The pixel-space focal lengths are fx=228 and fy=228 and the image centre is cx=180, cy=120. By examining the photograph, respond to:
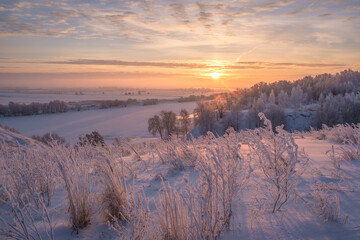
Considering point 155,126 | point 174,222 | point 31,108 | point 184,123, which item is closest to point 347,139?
point 174,222

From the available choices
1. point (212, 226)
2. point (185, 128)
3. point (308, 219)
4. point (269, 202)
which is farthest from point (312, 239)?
point (185, 128)

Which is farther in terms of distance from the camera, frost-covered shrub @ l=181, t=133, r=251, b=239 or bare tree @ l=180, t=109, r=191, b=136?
bare tree @ l=180, t=109, r=191, b=136

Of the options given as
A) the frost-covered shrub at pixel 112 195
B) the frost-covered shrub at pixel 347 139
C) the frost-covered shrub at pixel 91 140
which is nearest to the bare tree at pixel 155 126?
the frost-covered shrub at pixel 91 140

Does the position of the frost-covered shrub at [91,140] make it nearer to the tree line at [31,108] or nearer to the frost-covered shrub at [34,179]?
the frost-covered shrub at [34,179]

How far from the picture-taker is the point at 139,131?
5038 cm

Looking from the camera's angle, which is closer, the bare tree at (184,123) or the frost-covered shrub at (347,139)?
the frost-covered shrub at (347,139)

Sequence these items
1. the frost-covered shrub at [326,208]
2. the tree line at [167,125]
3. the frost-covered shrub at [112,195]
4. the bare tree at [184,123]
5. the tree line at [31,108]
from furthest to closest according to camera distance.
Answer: the tree line at [31,108], the bare tree at [184,123], the tree line at [167,125], the frost-covered shrub at [112,195], the frost-covered shrub at [326,208]

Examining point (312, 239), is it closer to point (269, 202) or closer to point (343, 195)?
point (269, 202)

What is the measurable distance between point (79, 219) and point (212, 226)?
1573 millimetres

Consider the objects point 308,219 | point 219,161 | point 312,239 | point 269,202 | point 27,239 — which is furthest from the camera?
point 269,202

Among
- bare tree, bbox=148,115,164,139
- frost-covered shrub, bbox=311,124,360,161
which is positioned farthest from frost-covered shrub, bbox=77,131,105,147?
bare tree, bbox=148,115,164,139

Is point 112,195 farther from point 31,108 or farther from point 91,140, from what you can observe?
point 31,108

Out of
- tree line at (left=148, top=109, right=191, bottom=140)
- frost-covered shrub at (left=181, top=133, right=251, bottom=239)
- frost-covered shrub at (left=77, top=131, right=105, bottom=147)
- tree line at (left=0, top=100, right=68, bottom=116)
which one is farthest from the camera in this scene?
Answer: tree line at (left=0, top=100, right=68, bottom=116)

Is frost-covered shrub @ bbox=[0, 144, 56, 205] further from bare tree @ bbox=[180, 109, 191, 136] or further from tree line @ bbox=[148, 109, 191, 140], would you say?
bare tree @ bbox=[180, 109, 191, 136]
